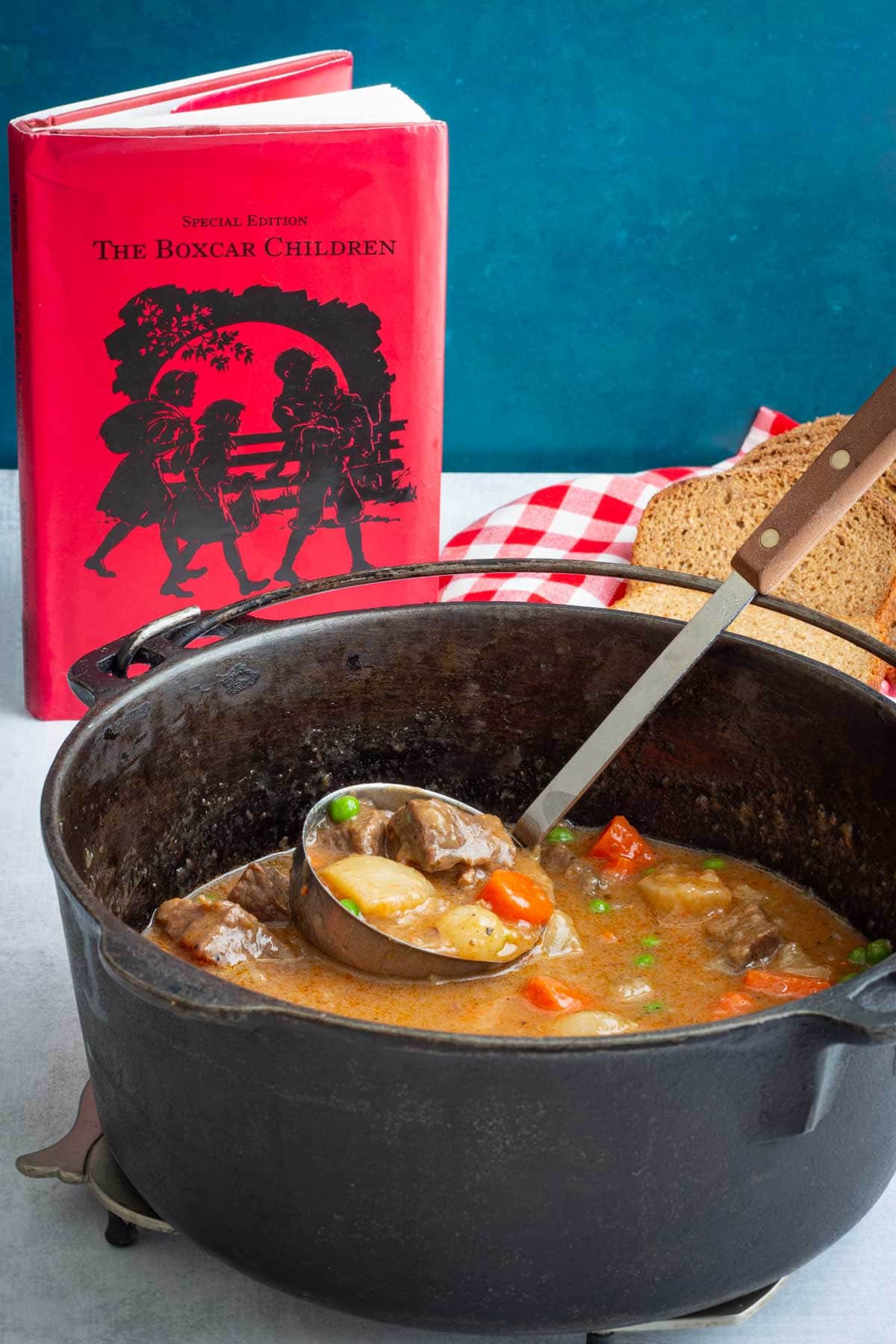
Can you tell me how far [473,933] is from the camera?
1566 millimetres

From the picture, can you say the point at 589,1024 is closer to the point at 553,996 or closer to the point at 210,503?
the point at 553,996

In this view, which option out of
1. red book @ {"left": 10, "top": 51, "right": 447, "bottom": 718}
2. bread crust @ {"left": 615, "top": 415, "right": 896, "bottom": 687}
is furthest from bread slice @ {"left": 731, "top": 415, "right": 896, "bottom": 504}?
red book @ {"left": 10, "top": 51, "right": 447, "bottom": 718}

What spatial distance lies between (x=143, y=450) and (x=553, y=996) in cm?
114

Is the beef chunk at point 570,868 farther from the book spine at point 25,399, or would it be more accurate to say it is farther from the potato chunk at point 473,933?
the book spine at point 25,399

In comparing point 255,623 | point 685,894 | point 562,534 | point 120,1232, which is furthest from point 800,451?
point 120,1232

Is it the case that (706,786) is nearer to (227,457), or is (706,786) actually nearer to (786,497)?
(786,497)

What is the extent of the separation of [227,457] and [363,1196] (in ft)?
4.72

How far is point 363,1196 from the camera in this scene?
1.10 meters

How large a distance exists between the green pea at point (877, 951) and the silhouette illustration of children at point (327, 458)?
44.2 inches

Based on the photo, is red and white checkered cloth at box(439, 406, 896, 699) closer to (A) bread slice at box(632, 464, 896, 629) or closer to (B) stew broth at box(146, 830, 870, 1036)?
(A) bread slice at box(632, 464, 896, 629)

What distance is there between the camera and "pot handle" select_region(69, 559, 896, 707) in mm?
1561

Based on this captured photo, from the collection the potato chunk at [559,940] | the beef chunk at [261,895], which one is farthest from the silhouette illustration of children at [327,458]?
the potato chunk at [559,940]

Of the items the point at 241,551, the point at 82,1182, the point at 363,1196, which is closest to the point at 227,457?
the point at 241,551

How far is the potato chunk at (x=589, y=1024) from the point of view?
4.70 ft
